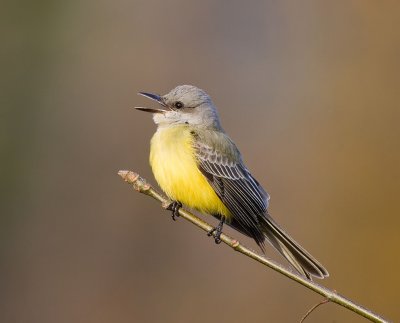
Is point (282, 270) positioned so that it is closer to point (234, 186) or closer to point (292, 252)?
point (292, 252)

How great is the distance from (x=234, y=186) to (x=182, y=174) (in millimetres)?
453

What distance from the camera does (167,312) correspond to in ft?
27.9

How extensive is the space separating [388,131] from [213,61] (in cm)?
226

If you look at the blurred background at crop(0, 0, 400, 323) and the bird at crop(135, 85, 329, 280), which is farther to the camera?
the blurred background at crop(0, 0, 400, 323)

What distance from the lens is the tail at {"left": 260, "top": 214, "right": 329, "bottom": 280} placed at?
197 inches

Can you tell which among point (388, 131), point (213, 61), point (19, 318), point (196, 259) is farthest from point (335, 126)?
point (19, 318)

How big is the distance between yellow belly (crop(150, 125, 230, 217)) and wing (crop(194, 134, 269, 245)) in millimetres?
57

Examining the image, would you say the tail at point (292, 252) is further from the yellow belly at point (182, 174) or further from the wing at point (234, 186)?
the yellow belly at point (182, 174)

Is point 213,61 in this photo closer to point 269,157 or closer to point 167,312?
point 269,157

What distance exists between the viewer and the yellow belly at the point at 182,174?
5434mm

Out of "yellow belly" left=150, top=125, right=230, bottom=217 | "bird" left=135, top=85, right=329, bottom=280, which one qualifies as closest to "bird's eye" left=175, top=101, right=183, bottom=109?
"bird" left=135, top=85, right=329, bottom=280

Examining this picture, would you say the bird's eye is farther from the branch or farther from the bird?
the branch

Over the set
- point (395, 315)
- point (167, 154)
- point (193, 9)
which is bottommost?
point (395, 315)

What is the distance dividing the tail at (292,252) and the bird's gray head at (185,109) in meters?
0.94
